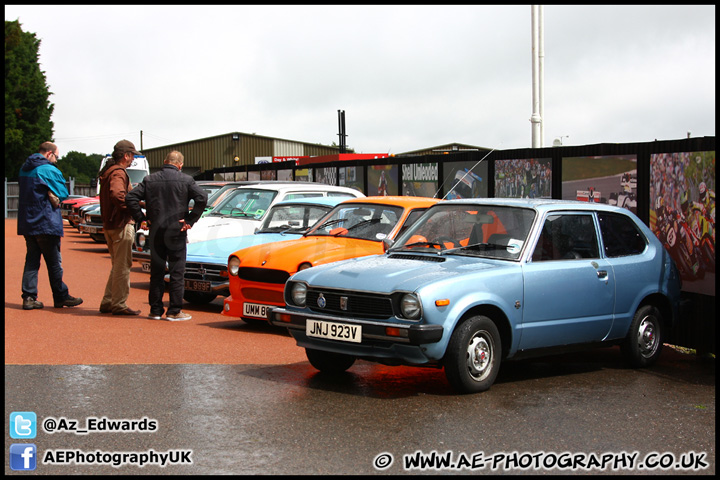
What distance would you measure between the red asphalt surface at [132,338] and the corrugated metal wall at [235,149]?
57.2m

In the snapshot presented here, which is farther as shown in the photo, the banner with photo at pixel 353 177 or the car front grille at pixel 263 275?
the banner with photo at pixel 353 177

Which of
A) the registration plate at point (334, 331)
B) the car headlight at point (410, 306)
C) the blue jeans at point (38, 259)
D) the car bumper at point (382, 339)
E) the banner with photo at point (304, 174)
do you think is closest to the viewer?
the car bumper at point (382, 339)

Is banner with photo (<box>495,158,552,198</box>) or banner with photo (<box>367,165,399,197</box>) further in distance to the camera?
banner with photo (<box>367,165,399,197</box>)

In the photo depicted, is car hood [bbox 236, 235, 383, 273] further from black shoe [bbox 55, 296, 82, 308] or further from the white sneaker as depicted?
black shoe [bbox 55, 296, 82, 308]

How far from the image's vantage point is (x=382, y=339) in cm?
664

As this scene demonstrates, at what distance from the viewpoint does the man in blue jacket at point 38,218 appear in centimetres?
1118

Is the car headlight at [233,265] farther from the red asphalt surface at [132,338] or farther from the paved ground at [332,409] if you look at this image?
the paved ground at [332,409]

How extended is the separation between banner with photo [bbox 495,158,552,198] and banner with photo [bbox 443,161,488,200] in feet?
1.50

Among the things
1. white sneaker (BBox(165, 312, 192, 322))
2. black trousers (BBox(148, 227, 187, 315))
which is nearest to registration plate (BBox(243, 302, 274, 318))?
black trousers (BBox(148, 227, 187, 315))

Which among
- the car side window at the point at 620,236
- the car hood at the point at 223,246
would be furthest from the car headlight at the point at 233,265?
the car side window at the point at 620,236

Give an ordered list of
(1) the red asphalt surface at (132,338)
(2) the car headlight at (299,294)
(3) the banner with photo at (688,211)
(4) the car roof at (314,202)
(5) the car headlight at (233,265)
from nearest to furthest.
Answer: (2) the car headlight at (299,294) → (1) the red asphalt surface at (132,338) → (3) the banner with photo at (688,211) → (5) the car headlight at (233,265) → (4) the car roof at (314,202)

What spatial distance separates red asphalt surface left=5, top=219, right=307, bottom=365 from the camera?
8.27 meters

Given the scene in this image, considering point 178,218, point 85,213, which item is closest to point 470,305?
point 178,218

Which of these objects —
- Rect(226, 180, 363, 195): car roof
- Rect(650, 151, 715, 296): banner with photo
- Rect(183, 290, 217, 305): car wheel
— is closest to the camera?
Rect(650, 151, 715, 296): banner with photo
